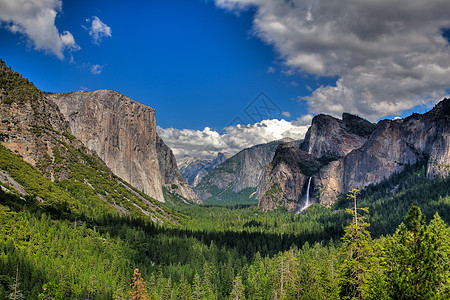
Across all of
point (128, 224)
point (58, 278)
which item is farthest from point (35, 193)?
point (58, 278)

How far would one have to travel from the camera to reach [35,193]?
12569 centimetres

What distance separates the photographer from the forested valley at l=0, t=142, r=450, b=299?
1074 inches

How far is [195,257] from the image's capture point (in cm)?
12562

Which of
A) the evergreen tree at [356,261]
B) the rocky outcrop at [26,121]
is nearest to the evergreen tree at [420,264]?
the evergreen tree at [356,261]

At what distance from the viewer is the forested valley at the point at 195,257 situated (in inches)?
1074

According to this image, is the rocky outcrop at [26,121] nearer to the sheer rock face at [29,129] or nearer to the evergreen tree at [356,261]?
the sheer rock face at [29,129]

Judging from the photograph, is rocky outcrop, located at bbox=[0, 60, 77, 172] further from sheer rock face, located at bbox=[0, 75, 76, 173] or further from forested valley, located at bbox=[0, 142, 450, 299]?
forested valley, located at bbox=[0, 142, 450, 299]

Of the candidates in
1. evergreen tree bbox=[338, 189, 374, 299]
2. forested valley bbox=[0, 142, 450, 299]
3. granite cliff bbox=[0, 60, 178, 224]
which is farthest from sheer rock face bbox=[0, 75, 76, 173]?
evergreen tree bbox=[338, 189, 374, 299]

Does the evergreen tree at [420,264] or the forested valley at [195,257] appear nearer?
the evergreen tree at [420,264]

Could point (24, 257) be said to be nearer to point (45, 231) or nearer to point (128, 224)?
point (45, 231)

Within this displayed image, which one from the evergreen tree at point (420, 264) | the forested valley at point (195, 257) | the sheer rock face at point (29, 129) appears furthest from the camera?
the sheer rock face at point (29, 129)

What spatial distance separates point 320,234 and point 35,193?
142 metres

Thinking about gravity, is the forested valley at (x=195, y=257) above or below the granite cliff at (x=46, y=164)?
below

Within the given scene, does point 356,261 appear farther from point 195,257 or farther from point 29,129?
point 29,129
